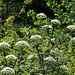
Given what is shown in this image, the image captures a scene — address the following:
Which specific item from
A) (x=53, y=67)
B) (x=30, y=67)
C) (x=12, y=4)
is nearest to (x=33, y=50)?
(x=30, y=67)

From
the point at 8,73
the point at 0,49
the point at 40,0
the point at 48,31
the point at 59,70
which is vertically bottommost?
the point at 59,70

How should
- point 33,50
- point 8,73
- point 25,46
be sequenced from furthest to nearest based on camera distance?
→ point 33,50 → point 25,46 → point 8,73

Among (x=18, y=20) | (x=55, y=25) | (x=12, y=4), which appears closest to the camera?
(x=55, y=25)

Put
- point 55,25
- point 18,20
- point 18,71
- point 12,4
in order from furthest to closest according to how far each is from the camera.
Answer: point 18,20, point 12,4, point 18,71, point 55,25

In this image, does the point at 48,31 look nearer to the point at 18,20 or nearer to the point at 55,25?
the point at 55,25

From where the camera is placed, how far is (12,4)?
6.29 m

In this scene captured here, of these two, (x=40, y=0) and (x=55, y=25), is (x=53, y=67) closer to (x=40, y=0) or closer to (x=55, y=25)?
(x=55, y=25)

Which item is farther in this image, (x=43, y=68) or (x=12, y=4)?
(x=12, y=4)

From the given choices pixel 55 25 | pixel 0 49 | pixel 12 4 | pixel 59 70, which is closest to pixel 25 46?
pixel 0 49

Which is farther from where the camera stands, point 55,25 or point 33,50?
point 33,50

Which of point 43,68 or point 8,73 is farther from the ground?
point 8,73

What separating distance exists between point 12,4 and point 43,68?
16.1ft

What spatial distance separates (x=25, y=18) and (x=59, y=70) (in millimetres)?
5005

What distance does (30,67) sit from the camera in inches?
70.7
